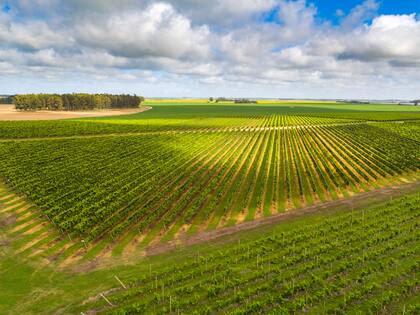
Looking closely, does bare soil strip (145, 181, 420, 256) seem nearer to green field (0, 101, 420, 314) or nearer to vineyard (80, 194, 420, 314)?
green field (0, 101, 420, 314)

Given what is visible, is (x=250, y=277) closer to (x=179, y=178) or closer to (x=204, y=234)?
(x=204, y=234)

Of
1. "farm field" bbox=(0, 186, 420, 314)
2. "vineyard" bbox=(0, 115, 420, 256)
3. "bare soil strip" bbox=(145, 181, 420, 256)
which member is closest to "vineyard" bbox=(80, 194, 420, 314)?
"farm field" bbox=(0, 186, 420, 314)

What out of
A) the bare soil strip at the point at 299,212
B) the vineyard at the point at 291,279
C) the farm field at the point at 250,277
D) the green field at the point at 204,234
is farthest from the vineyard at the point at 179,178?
the vineyard at the point at 291,279

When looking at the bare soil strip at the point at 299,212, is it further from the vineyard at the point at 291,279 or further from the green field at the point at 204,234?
the vineyard at the point at 291,279

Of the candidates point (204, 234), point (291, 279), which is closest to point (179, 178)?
point (204, 234)

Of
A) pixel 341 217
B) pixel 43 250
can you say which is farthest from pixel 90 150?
pixel 341 217

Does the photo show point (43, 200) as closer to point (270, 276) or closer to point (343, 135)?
point (270, 276)
